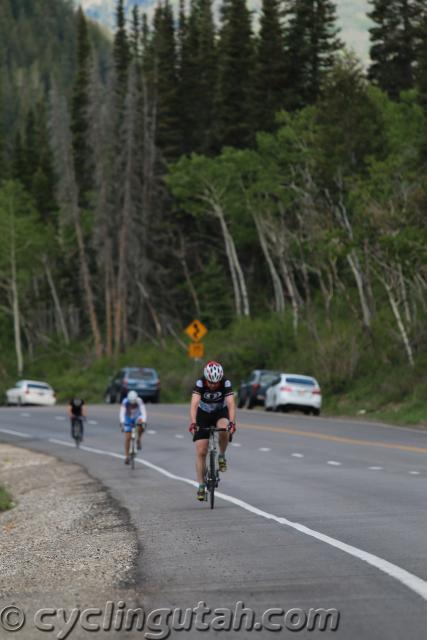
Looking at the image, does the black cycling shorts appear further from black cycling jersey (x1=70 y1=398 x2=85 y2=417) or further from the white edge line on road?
black cycling jersey (x1=70 y1=398 x2=85 y2=417)

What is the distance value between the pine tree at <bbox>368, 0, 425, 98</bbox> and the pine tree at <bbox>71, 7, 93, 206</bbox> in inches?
678

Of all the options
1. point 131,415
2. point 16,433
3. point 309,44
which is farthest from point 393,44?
point 131,415

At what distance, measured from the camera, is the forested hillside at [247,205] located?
46.5 m

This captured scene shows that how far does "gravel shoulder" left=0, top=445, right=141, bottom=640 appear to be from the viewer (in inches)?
343

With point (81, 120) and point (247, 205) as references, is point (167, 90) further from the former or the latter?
point (247, 205)

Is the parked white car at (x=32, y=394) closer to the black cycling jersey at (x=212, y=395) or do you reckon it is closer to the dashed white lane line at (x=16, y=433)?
the dashed white lane line at (x=16, y=433)

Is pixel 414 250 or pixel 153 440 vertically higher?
pixel 414 250

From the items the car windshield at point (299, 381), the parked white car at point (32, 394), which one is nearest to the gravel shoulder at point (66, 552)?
the car windshield at point (299, 381)

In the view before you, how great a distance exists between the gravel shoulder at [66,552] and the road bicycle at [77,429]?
409 inches

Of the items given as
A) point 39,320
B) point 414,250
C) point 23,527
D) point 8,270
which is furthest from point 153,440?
point 39,320

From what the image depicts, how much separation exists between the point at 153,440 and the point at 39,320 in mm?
63330

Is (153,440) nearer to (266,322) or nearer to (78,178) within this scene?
(266,322)

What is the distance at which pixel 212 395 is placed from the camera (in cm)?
1605

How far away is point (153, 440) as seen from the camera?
34031 millimetres
